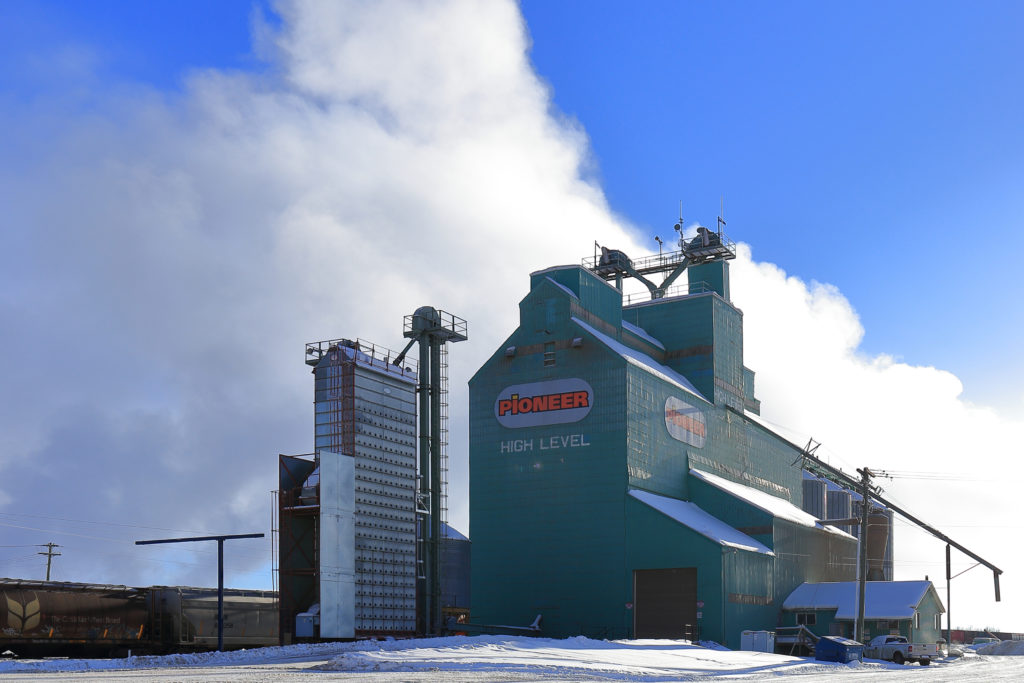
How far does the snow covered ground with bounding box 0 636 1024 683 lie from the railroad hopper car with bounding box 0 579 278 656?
314cm

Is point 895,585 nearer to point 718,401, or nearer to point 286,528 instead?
point 718,401

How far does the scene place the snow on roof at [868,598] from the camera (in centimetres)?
6225

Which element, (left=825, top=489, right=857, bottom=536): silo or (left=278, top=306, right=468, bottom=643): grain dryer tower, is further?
(left=825, top=489, right=857, bottom=536): silo

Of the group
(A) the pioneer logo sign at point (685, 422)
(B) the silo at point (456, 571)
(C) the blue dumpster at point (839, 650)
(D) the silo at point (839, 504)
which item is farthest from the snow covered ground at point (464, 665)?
(D) the silo at point (839, 504)

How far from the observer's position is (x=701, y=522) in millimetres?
61156

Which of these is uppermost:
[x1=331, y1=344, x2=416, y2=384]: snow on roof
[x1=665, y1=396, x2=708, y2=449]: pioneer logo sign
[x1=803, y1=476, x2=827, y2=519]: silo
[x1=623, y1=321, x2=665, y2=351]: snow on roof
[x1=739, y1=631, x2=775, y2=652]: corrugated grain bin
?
[x1=623, y1=321, x2=665, y2=351]: snow on roof

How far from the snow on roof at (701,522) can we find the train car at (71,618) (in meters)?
27.3

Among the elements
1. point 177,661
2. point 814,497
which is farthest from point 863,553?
point 814,497

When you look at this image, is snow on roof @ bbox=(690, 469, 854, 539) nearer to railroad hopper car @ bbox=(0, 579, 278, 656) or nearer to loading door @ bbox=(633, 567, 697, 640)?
loading door @ bbox=(633, 567, 697, 640)

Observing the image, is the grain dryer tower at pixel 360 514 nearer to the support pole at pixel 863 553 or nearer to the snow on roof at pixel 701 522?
the snow on roof at pixel 701 522

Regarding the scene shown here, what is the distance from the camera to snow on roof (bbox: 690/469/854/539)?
214 ft

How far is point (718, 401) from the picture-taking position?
238 feet

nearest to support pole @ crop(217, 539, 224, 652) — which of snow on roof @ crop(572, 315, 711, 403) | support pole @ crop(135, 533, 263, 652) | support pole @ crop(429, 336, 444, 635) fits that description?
support pole @ crop(135, 533, 263, 652)

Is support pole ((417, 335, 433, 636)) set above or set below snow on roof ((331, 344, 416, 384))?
below
